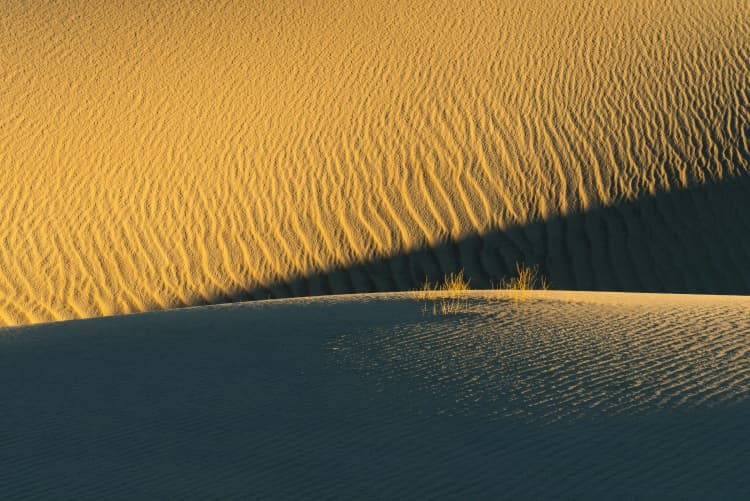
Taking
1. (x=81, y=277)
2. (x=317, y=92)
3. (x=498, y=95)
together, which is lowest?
(x=81, y=277)

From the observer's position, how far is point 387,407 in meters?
4.02

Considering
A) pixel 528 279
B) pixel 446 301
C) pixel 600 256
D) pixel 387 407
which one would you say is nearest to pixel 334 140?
pixel 528 279

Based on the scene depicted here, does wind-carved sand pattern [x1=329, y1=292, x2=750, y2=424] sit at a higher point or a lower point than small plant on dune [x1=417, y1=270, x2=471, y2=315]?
lower

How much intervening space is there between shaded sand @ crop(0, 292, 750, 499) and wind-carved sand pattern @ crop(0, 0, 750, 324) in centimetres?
380

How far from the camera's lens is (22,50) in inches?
594

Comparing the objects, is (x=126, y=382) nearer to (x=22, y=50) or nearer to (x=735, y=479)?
(x=735, y=479)

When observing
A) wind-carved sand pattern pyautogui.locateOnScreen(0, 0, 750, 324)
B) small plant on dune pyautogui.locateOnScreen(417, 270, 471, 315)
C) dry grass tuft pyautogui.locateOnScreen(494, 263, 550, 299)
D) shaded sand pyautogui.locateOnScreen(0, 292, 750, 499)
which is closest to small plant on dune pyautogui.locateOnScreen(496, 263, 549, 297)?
dry grass tuft pyautogui.locateOnScreen(494, 263, 550, 299)

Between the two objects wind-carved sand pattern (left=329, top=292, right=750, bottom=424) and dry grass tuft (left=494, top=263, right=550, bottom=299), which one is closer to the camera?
wind-carved sand pattern (left=329, top=292, right=750, bottom=424)

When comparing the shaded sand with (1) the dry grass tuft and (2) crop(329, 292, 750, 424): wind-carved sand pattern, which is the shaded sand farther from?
(1) the dry grass tuft

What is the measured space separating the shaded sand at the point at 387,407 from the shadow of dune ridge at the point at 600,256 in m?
3.64

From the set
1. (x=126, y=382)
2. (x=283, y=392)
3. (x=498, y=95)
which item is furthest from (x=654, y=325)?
(x=498, y=95)

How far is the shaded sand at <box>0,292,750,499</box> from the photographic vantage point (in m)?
3.09

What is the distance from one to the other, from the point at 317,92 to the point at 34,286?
5.80 meters

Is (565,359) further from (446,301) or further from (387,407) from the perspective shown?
(446,301)
